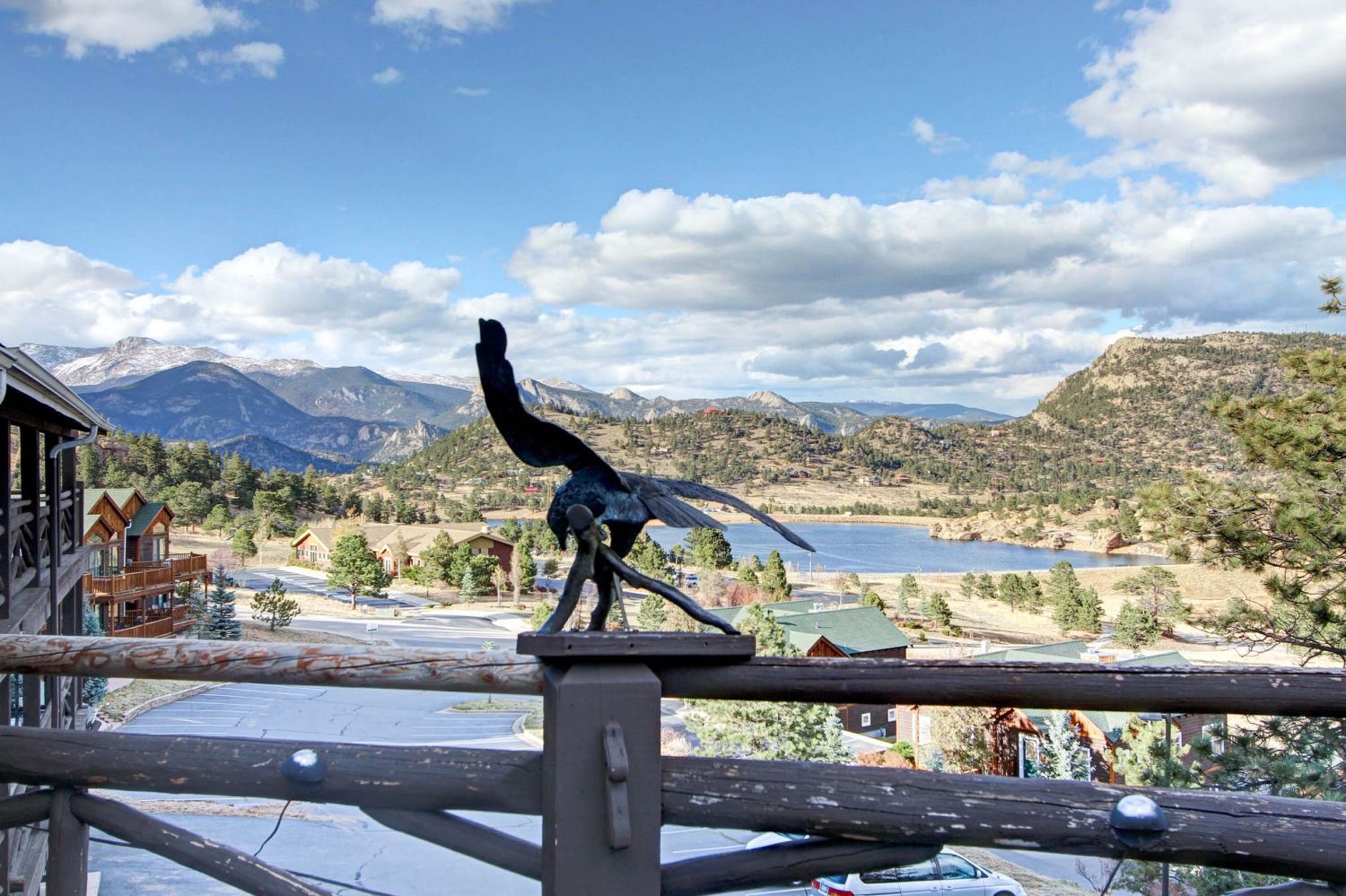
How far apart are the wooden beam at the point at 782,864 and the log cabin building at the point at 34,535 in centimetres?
344

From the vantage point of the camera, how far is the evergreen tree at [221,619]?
1970 centimetres

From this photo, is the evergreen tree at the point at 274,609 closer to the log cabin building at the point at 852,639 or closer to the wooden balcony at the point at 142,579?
the wooden balcony at the point at 142,579

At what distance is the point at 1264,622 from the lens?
27.2 ft

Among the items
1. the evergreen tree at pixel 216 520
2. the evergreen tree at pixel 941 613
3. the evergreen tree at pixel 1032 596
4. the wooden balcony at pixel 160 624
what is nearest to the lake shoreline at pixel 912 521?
the evergreen tree at pixel 1032 596

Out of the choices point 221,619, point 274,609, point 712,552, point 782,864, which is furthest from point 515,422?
point 712,552

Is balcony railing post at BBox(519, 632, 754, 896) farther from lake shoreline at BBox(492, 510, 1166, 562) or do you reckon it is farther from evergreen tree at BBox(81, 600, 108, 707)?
lake shoreline at BBox(492, 510, 1166, 562)

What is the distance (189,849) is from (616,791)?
95 centimetres

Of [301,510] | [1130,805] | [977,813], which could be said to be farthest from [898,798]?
[301,510]

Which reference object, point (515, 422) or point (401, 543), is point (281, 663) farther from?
point (401, 543)

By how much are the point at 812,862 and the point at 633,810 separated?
378mm

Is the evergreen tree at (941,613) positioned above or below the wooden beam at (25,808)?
below

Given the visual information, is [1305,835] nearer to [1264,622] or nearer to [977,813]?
[977,813]

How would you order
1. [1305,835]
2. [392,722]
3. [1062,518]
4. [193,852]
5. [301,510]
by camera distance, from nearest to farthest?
[1305,835] → [193,852] → [392,722] → [301,510] → [1062,518]

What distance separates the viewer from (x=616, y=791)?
1.54 metres
